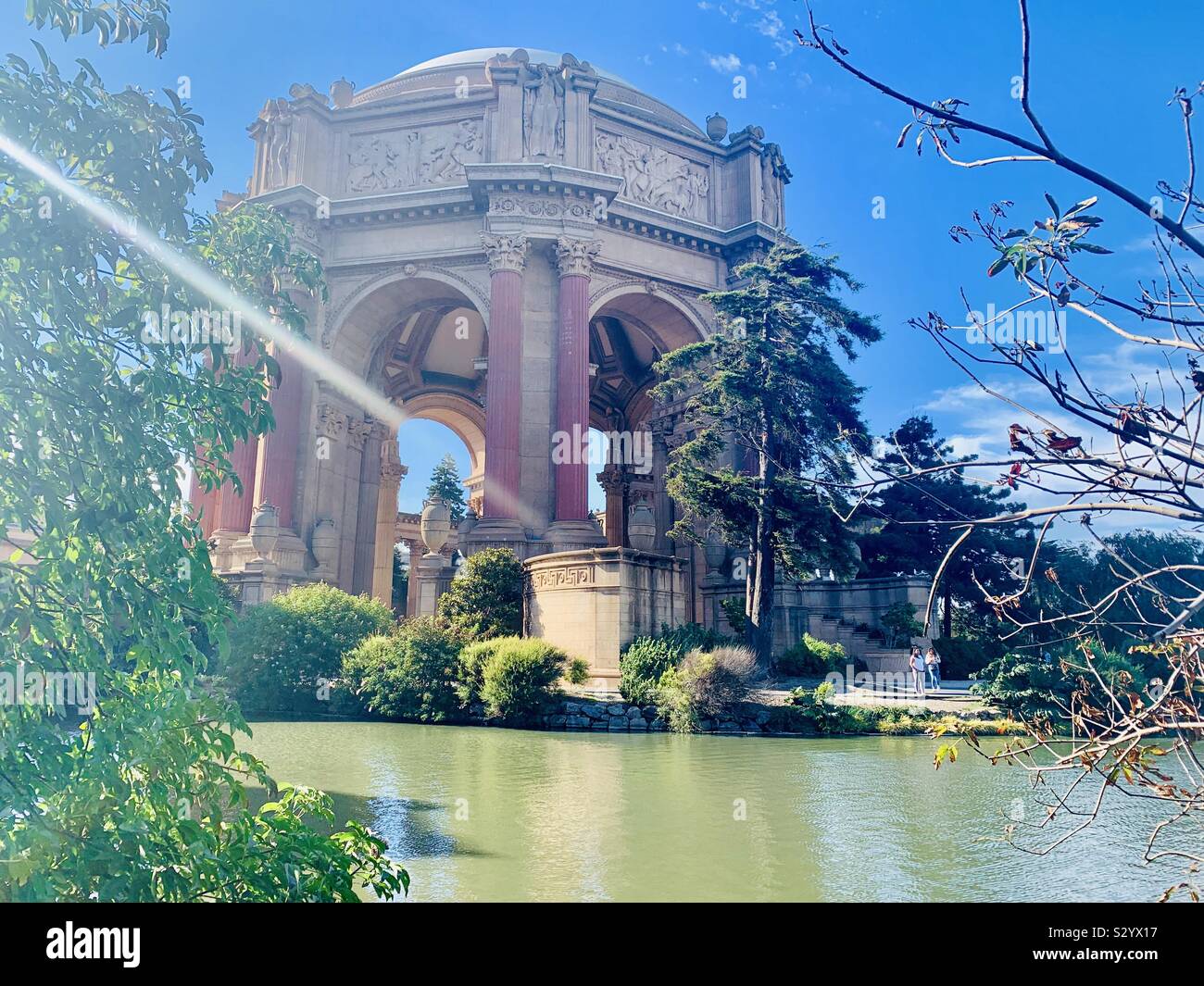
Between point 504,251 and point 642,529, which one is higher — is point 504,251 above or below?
above

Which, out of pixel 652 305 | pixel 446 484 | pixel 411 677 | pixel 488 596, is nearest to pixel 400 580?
pixel 446 484

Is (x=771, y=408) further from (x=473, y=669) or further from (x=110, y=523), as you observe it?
(x=110, y=523)

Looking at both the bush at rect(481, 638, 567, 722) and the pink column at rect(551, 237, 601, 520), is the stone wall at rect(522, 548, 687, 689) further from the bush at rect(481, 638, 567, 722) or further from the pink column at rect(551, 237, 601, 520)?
the pink column at rect(551, 237, 601, 520)

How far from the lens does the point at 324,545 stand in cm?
2959

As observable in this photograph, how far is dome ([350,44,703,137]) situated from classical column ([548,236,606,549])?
335 inches

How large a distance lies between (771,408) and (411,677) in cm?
1072

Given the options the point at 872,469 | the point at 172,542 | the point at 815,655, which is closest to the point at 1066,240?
the point at 872,469

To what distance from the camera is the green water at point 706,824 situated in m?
5.49

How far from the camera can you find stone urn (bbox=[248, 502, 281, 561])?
1077 inches

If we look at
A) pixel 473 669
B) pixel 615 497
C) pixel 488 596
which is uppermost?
pixel 615 497

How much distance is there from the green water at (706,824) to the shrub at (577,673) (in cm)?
462

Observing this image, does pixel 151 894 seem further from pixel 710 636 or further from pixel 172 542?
pixel 710 636

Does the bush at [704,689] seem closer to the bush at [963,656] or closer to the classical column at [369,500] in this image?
the bush at [963,656]
